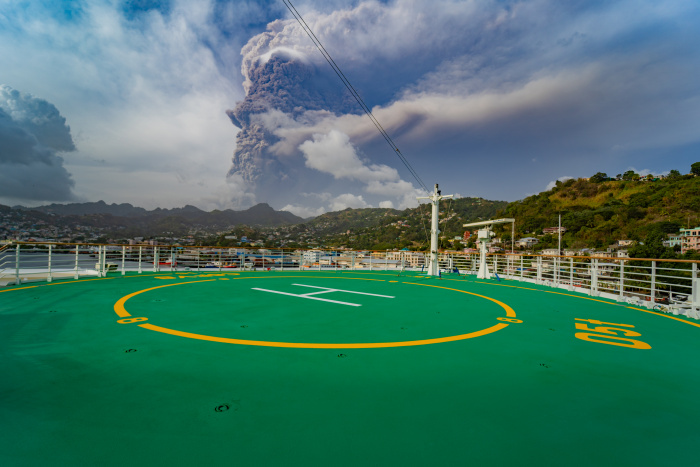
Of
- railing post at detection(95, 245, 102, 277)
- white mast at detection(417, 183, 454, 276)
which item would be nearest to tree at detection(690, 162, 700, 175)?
white mast at detection(417, 183, 454, 276)

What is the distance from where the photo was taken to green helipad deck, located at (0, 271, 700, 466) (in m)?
1.56

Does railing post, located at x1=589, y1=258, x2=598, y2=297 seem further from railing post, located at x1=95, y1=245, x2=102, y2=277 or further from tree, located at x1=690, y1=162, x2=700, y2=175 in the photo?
tree, located at x1=690, y1=162, x2=700, y2=175

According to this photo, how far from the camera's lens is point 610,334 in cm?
397

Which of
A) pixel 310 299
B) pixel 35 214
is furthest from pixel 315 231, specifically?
pixel 310 299

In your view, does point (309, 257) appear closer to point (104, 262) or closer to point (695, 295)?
point (104, 262)

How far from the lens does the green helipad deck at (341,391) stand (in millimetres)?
1559

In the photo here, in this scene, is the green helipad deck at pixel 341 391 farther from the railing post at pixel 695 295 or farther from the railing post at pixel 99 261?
the railing post at pixel 99 261

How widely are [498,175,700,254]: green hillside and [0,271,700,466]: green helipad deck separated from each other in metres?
84.0

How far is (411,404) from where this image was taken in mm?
2027

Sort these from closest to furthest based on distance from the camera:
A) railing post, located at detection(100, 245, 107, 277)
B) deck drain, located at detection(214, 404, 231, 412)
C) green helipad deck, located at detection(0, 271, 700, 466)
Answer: green helipad deck, located at detection(0, 271, 700, 466) < deck drain, located at detection(214, 404, 231, 412) < railing post, located at detection(100, 245, 107, 277)

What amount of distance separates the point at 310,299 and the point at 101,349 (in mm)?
3790

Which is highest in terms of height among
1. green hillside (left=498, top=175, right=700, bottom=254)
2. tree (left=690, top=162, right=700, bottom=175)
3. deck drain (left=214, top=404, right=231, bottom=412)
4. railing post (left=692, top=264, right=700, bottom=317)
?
tree (left=690, top=162, right=700, bottom=175)

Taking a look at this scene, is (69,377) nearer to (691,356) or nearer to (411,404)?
(411,404)

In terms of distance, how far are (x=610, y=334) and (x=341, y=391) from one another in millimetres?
3929
